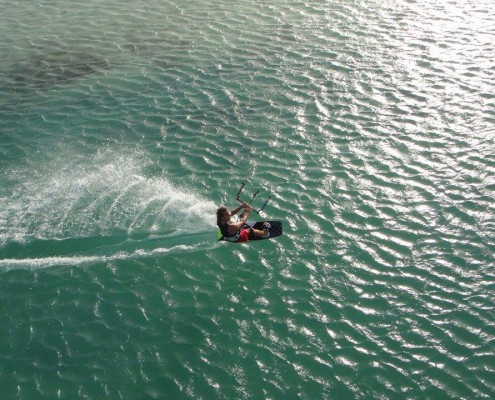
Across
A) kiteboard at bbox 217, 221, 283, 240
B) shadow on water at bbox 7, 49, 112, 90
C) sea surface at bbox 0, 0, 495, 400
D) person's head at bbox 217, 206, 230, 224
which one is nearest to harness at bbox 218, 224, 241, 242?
person's head at bbox 217, 206, 230, 224

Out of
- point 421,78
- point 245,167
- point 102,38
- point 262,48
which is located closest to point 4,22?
point 102,38

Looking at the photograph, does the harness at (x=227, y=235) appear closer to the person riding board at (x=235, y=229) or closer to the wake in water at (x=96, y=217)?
the person riding board at (x=235, y=229)

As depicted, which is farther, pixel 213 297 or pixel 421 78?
pixel 421 78

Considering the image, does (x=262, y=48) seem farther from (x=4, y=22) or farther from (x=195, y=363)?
(x=195, y=363)

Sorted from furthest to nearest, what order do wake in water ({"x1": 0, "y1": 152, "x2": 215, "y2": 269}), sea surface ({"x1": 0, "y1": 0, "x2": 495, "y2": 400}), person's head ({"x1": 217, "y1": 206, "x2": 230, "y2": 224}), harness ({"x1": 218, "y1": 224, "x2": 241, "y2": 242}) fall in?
wake in water ({"x1": 0, "y1": 152, "x2": 215, "y2": 269}) → harness ({"x1": 218, "y1": 224, "x2": 241, "y2": 242}) → person's head ({"x1": 217, "y1": 206, "x2": 230, "y2": 224}) → sea surface ({"x1": 0, "y1": 0, "x2": 495, "y2": 400})

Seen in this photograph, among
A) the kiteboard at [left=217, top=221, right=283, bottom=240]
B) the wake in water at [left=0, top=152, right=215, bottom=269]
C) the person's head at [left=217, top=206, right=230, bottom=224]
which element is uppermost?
the person's head at [left=217, top=206, right=230, bottom=224]

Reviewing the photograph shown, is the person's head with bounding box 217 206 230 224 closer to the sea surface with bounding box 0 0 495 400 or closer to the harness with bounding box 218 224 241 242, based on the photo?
the harness with bounding box 218 224 241 242

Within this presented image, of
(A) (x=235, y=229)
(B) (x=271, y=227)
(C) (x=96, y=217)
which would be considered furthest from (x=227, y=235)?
(C) (x=96, y=217)
